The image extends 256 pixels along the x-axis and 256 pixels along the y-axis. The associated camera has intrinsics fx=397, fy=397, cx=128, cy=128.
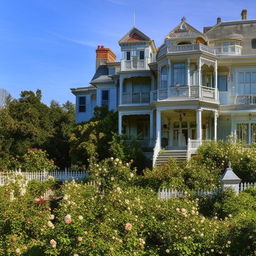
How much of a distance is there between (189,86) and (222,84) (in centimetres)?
365

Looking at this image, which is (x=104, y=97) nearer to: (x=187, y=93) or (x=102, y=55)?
(x=102, y=55)

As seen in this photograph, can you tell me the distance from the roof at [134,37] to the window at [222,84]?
20.0 ft

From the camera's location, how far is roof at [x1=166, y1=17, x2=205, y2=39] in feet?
87.6

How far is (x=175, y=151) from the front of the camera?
24.9 meters

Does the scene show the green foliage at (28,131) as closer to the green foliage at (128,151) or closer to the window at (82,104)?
the window at (82,104)

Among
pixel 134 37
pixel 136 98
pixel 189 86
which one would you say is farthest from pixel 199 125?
pixel 134 37

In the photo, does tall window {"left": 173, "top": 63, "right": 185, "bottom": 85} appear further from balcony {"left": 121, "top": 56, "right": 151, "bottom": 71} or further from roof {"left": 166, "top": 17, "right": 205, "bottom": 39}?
balcony {"left": 121, "top": 56, "right": 151, "bottom": 71}

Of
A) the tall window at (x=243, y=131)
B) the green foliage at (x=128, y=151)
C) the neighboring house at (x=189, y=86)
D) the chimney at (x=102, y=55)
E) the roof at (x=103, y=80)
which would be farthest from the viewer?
the chimney at (x=102, y=55)

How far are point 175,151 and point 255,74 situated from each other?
318 inches

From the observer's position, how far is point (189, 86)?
25359 millimetres

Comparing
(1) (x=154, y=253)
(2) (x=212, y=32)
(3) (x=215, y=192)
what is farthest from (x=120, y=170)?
(2) (x=212, y=32)

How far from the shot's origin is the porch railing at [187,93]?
2531 cm

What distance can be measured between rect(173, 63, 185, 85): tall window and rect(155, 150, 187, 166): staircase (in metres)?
4.77

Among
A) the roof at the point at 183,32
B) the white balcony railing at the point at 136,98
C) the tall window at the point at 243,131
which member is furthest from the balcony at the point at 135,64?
the tall window at the point at 243,131
